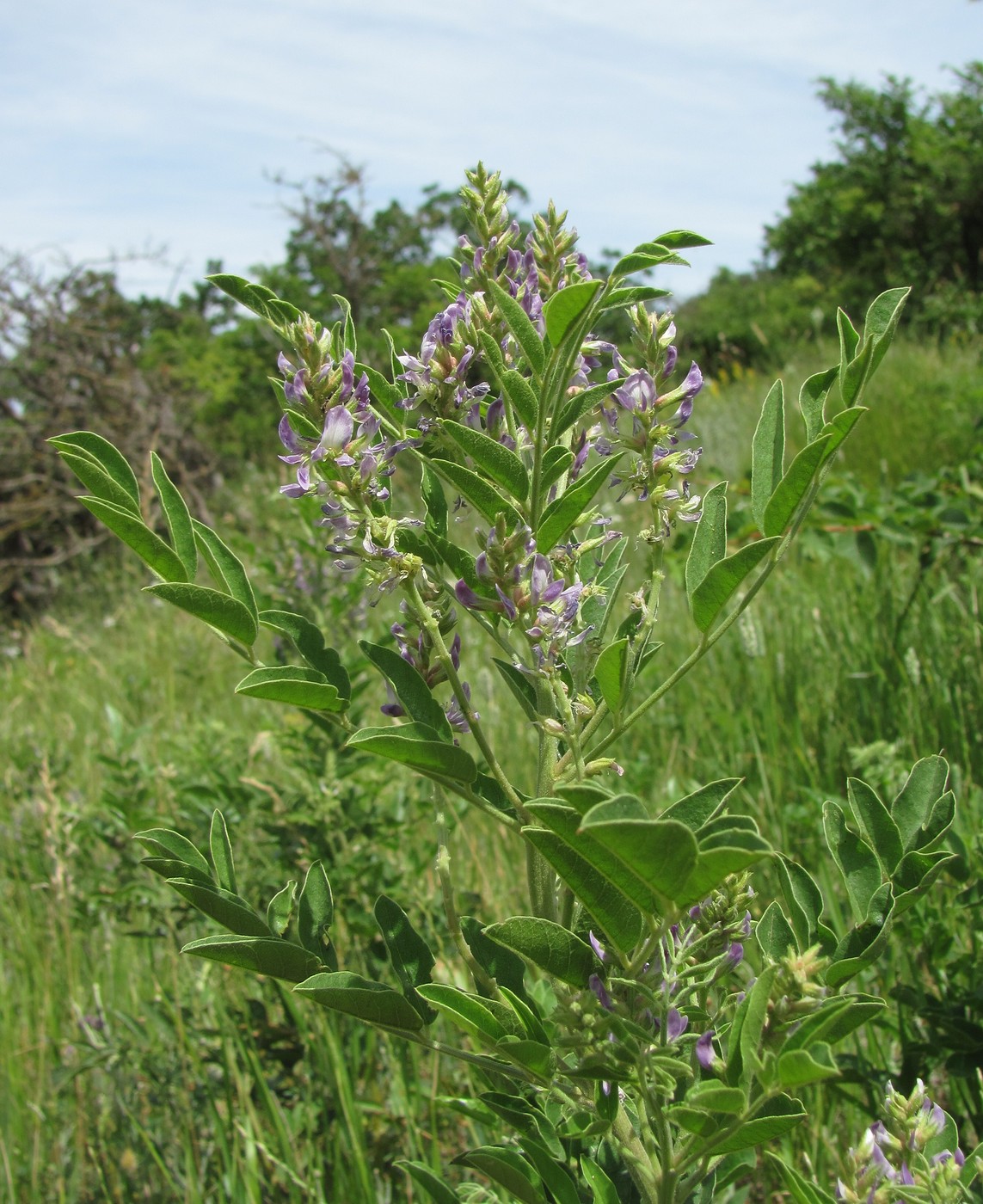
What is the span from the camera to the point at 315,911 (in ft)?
2.96

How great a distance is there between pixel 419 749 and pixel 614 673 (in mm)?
159

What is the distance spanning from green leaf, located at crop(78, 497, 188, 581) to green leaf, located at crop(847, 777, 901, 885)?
620 mm

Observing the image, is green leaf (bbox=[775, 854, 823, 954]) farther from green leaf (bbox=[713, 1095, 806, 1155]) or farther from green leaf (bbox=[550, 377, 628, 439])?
green leaf (bbox=[550, 377, 628, 439])

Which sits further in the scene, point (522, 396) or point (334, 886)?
point (334, 886)

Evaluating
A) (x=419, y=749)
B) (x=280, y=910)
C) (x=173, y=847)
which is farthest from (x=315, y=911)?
(x=419, y=749)

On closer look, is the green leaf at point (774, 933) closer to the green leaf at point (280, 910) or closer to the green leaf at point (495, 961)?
the green leaf at point (495, 961)

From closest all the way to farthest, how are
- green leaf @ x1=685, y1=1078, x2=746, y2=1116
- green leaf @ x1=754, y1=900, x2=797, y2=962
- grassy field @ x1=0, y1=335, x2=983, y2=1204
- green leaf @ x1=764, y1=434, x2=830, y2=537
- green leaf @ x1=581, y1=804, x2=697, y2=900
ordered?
green leaf @ x1=581, y1=804, x2=697, y2=900, green leaf @ x1=685, y1=1078, x2=746, y2=1116, green leaf @ x1=764, y1=434, x2=830, y2=537, green leaf @ x1=754, y1=900, x2=797, y2=962, grassy field @ x1=0, y1=335, x2=983, y2=1204

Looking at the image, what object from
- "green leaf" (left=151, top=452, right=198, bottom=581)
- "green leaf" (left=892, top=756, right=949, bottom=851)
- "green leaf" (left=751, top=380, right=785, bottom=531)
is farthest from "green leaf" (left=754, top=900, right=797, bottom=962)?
"green leaf" (left=151, top=452, right=198, bottom=581)

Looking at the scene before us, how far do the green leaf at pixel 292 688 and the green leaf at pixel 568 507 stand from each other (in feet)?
0.68

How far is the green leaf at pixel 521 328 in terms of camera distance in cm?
74

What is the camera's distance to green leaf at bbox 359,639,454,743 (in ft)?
2.76

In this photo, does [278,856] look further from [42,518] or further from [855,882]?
[42,518]

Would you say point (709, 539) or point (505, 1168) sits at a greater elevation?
point (709, 539)

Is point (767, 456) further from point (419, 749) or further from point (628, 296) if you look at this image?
point (419, 749)
